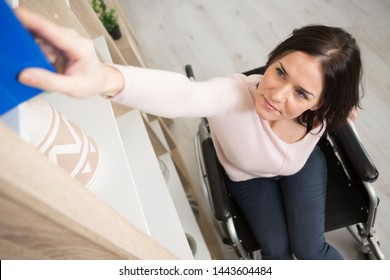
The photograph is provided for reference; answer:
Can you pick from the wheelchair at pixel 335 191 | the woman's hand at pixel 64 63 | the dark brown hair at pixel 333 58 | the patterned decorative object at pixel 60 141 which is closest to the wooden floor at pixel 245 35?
the wheelchair at pixel 335 191

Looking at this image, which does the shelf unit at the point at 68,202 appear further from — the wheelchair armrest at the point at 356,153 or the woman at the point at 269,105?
the wheelchair armrest at the point at 356,153

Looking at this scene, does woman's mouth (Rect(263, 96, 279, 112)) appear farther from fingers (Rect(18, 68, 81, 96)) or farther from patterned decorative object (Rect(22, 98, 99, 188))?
fingers (Rect(18, 68, 81, 96))

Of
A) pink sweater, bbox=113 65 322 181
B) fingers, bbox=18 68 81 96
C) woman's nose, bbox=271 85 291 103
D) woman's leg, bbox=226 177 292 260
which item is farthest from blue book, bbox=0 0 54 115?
woman's leg, bbox=226 177 292 260

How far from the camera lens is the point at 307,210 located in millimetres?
1035

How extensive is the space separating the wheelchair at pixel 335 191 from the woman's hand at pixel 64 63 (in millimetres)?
576

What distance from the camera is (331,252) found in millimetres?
1078

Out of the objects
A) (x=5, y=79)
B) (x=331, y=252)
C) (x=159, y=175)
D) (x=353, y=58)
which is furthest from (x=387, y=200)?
(x=5, y=79)

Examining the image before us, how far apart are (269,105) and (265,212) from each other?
0.43m

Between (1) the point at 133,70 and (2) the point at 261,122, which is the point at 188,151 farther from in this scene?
(1) the point at 133,70

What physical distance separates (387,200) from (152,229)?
1.19 m

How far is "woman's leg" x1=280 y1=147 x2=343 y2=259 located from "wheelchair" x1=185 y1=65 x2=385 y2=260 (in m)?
0.06

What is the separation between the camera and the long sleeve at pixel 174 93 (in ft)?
1.78

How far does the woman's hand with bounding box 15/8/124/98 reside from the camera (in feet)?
1.01

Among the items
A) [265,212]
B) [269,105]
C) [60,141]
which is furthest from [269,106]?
[60,141]
